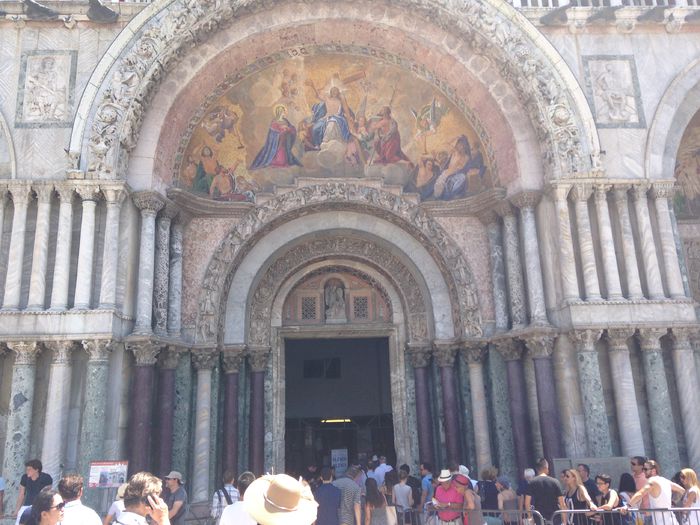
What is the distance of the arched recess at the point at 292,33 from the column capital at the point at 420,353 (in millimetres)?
4940

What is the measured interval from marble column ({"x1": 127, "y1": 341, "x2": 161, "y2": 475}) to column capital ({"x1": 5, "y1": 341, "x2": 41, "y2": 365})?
1.63 metres

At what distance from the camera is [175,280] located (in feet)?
41.5

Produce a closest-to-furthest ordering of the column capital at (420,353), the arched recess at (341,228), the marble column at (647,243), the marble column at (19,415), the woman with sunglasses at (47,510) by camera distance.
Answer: the woman with sunglasses at (47,510) < the marble column at (19,415) < the marble column at (647,243) < the arched recess at (341,228) < the column capital at (420,353)

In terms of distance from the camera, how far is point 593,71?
12.9 meters

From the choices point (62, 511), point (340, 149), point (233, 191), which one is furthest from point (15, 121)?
point (62, 511)

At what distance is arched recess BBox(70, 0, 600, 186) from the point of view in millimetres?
11734

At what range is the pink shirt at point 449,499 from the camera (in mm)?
7391

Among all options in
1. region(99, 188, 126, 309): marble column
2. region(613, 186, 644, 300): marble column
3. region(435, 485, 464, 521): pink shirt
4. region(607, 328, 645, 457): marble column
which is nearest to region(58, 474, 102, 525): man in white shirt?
region(435, 485, 464, 521): pink shirt

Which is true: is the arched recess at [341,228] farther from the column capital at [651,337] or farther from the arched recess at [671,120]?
the arched recess at [671,120]

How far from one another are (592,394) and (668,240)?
12.2 ft

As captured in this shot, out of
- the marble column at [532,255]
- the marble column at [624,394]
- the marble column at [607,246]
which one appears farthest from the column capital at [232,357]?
the marble column at [607,246]

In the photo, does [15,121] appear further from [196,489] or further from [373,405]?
[373,405]

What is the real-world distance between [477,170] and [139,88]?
7.93 m

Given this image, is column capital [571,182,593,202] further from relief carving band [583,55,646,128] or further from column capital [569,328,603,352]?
column capital [569,328,603,352]
